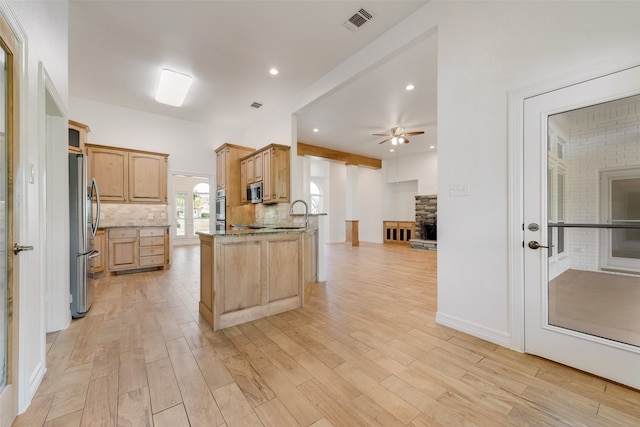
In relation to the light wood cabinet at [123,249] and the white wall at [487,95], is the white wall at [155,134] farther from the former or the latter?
the white wall at [487,95]

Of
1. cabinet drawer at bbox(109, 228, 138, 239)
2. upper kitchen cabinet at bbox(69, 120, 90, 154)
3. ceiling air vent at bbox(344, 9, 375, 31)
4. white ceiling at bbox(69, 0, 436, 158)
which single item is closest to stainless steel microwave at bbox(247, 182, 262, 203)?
white ceiling at bbox(69, 0, 436, 158)

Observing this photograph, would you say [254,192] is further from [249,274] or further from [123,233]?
[249,274]

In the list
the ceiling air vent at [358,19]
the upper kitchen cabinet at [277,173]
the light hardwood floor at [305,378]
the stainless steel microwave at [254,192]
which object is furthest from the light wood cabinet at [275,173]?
the light hardwood floor at [305,378]

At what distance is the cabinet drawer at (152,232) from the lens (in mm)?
4840

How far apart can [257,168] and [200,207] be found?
229 inches

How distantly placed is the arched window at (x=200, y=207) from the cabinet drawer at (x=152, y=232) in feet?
16.7

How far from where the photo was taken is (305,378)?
1.67 metres

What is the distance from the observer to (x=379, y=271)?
478 cm

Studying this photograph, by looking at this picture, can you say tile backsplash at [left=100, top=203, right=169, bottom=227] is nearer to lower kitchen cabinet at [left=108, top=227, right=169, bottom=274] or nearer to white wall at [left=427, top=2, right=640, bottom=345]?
lower kitchen cabinet at [left=108, top=227, right=169, bottom=274]

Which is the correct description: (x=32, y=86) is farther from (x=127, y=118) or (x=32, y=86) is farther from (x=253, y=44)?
(x=127, y=118)

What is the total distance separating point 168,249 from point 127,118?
291 centimetres

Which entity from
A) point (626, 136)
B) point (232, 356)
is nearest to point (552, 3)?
point (626, 136)

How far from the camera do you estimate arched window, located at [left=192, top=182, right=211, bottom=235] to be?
9945mm

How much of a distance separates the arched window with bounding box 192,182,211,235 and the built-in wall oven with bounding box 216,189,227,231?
3962 millimetres
